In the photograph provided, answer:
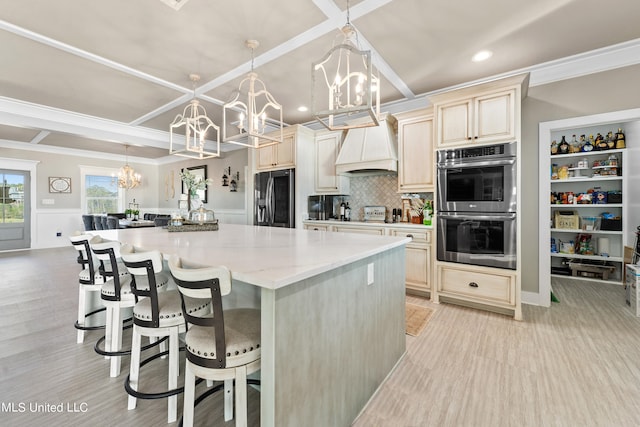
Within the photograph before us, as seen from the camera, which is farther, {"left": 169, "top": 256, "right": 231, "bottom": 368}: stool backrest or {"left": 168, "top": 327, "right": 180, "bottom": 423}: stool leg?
{"left": 168, "top": 327, "right": 180, "bottom": 423}: stool leg

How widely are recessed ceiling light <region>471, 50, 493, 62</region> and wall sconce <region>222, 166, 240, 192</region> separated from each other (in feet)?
17.4

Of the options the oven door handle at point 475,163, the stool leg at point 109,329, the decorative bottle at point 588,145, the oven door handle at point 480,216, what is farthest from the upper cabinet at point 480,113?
the stool leg at point 109,329

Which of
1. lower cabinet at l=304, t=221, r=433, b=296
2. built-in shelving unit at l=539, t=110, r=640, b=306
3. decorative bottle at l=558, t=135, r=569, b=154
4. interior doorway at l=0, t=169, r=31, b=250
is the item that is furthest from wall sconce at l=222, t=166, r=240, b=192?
decorative bottle at l=558, t=135, r=569, b=154

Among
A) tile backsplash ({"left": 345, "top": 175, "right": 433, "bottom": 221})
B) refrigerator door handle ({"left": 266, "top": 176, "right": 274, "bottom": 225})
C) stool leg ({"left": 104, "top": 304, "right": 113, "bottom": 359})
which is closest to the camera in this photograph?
stool leg ({"left": 104, "top": 304, "right": 113, "bottom": 359})

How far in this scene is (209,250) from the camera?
162 centimetres

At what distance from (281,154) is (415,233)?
2534mm

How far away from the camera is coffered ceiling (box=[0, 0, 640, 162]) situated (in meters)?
2.22

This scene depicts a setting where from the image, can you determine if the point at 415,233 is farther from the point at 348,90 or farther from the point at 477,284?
the point at 348,90

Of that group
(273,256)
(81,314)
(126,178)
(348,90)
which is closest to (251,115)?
(348,90)

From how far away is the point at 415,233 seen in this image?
353 centimetres

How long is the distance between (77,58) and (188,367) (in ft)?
11.5

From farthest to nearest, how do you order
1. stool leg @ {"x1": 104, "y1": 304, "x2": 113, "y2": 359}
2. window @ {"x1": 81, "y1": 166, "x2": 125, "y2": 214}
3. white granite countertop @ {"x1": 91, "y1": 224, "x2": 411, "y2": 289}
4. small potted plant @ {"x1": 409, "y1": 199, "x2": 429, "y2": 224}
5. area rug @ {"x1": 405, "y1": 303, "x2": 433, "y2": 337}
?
window @ {"x1": 81, "y1": 166, "x2": 125, "y2": 214} → small potted plant @ {"x1": 409, "y1": 199, "x2": 429, "y2": 224} → area rug @ {"x1": 405, "y1": 303, "x2": 433, "y2": 337} → stool leg @ {"x1": 104, "y1": 304, "x2": 113, "y2": 359} → white granite countertop @ {"x1": 91, "y1": 224, "x2": 411, "y2": 289}

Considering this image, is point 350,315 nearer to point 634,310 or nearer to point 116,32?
point 116,32

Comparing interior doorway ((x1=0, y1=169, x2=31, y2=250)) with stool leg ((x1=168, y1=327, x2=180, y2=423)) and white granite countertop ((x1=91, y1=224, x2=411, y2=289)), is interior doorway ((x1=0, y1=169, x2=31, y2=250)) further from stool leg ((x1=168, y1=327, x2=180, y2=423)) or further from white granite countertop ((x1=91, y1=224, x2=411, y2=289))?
stool leg ((x1=168, y1=327, x2=180, y2=423))
